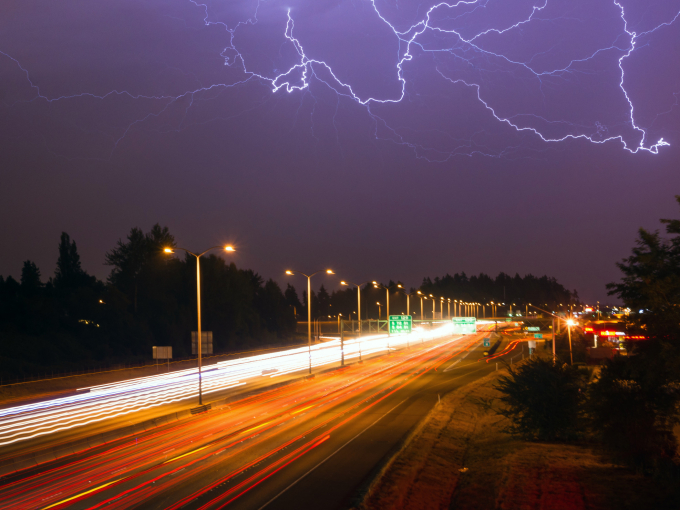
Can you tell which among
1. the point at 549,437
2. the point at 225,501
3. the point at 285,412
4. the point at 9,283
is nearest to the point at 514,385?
the point at 549,437

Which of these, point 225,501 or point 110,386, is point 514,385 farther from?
point 110,386

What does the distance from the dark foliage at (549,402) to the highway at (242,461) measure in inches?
195

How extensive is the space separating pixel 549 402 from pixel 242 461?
485 inches

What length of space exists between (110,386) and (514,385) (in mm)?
28720

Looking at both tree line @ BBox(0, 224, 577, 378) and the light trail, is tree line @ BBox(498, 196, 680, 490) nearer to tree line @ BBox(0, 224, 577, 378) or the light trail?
the light trail

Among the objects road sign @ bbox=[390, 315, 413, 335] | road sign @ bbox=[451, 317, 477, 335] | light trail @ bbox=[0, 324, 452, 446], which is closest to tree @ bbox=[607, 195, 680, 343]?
light trail @ bbox=[0, 324, 452, 446]

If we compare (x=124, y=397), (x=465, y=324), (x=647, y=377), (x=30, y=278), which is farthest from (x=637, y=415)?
(x=30, y=278)

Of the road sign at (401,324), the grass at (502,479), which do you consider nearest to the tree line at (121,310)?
the road sign at (401,324)

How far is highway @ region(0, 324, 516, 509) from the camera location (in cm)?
1291

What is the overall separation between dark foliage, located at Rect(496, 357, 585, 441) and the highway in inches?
195

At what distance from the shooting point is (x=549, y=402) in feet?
69.3

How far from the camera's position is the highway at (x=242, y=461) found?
508 inches

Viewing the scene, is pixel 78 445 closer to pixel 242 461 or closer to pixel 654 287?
pixel 242 461

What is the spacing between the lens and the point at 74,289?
8500cm
